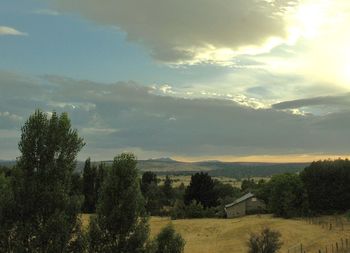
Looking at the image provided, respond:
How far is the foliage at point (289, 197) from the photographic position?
87.2 m

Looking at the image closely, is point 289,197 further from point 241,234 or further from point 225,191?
point 225,191

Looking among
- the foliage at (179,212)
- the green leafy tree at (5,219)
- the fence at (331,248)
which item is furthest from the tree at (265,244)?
the foliage at (179,212)

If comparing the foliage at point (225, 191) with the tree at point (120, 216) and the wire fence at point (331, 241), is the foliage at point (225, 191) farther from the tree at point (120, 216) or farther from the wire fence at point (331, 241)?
the tree at point (120, 216)

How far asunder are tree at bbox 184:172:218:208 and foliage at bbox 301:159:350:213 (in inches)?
1073

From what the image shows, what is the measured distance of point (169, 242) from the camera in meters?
32.8

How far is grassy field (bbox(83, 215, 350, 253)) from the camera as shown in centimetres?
6200

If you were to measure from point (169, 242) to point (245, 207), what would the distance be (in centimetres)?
6889

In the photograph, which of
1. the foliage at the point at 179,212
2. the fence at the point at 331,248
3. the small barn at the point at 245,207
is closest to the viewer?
the fence at the point at 331,248

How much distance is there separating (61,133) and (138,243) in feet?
24.8

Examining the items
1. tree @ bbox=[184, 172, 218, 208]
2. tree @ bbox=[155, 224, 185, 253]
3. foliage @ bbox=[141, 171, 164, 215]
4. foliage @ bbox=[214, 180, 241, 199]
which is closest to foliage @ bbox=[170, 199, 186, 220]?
tree @ bbox=[184, 172, 218, 208]

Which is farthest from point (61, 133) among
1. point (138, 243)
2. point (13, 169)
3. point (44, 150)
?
point (138, 243)

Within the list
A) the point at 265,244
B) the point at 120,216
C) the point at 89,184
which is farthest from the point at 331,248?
the point at 89,184

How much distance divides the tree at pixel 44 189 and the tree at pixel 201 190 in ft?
279

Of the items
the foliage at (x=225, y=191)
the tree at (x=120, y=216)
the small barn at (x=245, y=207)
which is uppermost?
the tree at (x=120, y=216)
